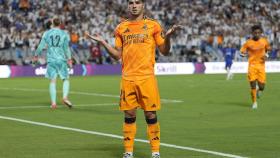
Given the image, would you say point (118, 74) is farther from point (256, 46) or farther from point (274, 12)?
point (256, 46)

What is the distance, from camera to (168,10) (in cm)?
5406

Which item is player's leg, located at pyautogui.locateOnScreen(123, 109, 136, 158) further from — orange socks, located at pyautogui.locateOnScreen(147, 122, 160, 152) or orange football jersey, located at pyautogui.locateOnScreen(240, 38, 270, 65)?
orange football jersey, located at pyautogui.locateOnScreen(240, 38, 270, 65)

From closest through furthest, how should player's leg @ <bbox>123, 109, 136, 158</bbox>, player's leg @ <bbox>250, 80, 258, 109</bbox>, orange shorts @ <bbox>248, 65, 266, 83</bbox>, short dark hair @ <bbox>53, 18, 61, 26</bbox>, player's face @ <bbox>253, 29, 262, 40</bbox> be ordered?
player's leg @ <bbox>123, 109, 136, 158</bbox> → short dark hair @ <bbox>53, 18, 61, 26</bbox> → player's leg @ <bbox>250, 80, 258, 109</bbox> → player's face @ <bbox>253, 29, 262, 40</bbox> → orange shorts @ <bbox>248, 65, 266, 83</bbox>

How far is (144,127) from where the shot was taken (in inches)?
612

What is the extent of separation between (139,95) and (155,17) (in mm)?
42351

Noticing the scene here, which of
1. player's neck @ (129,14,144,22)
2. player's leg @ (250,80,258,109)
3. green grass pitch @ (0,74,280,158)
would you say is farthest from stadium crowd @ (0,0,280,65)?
player's neck @ (129,14,144,22)

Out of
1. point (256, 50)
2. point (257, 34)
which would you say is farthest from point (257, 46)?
point (257, 34)

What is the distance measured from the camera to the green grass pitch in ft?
38.7

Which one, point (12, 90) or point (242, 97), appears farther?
point (12, 90)

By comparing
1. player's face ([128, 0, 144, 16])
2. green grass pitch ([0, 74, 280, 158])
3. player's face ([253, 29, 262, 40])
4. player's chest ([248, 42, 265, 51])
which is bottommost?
green grass pitch ([0, 74, 280, 158])

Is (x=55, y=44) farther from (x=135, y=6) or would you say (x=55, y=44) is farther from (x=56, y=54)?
(x=135, y=6)

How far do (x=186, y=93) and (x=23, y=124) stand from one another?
39.9 ft

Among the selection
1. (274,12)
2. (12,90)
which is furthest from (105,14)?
(12,90)

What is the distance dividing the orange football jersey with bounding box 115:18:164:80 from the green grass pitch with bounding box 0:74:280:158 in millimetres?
1281
